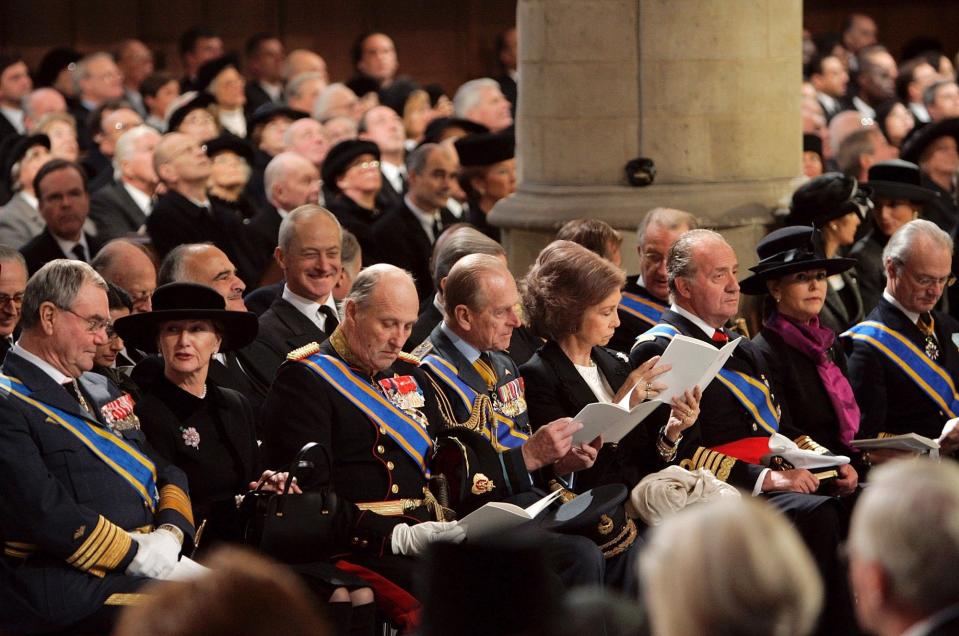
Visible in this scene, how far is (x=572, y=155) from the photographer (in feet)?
24.5

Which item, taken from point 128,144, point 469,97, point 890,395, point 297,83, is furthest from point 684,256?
point 297,83

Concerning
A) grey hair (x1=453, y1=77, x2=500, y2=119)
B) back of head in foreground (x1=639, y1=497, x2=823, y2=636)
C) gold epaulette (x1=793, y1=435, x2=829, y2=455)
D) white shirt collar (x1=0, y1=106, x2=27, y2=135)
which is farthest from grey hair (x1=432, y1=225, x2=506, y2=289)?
white shirt collar (x1=0, y1=106, x2=27, y2=135)

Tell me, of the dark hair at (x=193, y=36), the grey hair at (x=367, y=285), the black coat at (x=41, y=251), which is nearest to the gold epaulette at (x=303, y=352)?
the grey hair at (x=367, y=285)

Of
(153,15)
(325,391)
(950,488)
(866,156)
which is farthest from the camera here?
(153,15)

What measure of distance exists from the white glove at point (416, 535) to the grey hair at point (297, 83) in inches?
337

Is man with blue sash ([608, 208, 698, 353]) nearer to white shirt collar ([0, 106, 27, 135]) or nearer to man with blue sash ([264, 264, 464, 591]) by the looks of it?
man with blue sash ([264, 264, 464, 591])

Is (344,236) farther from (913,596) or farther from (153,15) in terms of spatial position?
(153,15)

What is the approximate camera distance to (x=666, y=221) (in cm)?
643

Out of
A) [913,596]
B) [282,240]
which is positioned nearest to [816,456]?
[282,240]

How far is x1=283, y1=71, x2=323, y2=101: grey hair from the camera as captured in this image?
1285 centimetres

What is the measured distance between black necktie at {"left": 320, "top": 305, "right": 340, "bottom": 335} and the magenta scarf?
1617 millimetres

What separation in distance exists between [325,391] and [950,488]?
2634 millimetres

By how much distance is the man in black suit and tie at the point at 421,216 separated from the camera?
830cm

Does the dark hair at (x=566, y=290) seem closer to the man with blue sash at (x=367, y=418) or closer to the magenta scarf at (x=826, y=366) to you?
the man with blue sash at (x=367, y=418)
